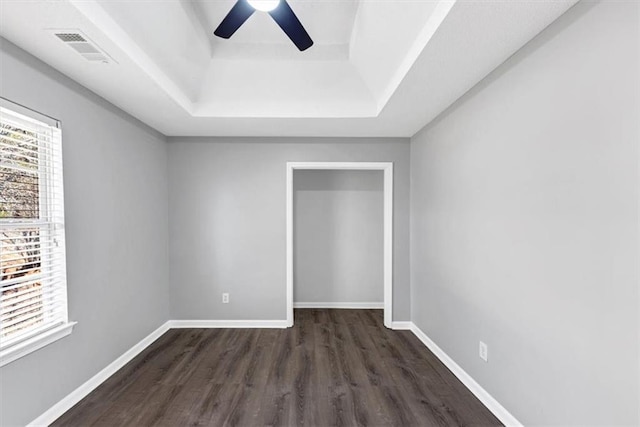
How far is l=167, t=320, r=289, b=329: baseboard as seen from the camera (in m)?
3.71

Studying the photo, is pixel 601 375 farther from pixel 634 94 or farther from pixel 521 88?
pixel 521 88

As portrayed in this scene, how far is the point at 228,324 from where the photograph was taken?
3719mm

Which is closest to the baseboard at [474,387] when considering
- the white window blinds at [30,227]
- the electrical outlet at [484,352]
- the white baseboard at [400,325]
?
the electrical outlet at [484,352]

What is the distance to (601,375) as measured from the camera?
1.36m

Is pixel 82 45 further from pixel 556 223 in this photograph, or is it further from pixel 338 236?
pixel 338 236

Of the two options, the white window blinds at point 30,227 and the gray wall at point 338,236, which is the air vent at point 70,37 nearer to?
the white window blinds at point 30,227

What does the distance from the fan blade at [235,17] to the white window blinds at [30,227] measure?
1295 mm

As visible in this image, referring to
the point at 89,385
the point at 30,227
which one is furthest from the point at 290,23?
the point at 89,385

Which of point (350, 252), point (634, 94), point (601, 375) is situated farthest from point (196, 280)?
point (634, 94)

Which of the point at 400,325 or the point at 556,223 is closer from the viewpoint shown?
the point at 556,223

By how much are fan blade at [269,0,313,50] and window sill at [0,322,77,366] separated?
236cm

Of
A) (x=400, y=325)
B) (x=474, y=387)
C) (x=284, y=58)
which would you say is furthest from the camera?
(x=400, y=325)

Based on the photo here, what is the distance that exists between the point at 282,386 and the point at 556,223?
7.23ft

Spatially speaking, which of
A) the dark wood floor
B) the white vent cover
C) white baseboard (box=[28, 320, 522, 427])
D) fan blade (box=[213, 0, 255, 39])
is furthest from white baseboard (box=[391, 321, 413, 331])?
the white vent cover
